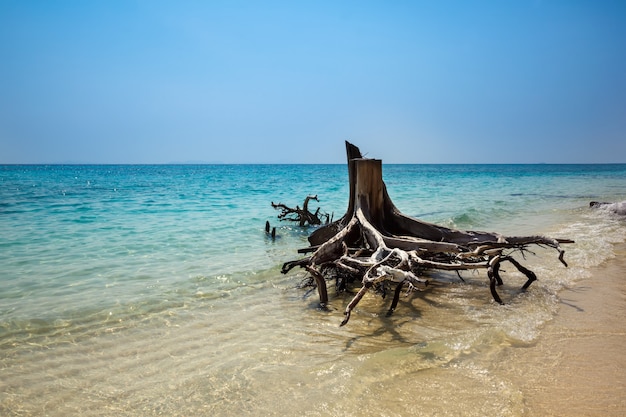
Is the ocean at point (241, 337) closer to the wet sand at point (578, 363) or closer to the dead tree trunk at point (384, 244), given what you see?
the wet sand at point (578, 363)

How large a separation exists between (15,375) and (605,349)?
5874mm

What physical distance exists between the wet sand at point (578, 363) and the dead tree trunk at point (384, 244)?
35.4 inches

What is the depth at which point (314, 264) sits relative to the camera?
20.0ft

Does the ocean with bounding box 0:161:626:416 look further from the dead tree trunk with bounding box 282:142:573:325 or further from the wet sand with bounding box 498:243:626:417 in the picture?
the dead tree trunk with bounding box 282:142:573:325

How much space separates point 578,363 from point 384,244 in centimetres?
293

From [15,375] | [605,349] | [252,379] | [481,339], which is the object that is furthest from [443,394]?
[15,375]

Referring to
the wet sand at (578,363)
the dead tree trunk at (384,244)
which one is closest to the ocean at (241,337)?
the wet sand at (578,363)

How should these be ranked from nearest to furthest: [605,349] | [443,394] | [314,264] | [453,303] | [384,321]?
[443,394]
[605,349]
[384,321]
[453,303]
[314,264]

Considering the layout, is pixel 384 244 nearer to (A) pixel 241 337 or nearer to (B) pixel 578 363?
(A) pixel 241 337

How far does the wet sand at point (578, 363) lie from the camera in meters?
2.93

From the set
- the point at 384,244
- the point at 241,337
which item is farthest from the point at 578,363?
the point at 241,337

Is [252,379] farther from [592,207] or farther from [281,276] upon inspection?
[592,207]

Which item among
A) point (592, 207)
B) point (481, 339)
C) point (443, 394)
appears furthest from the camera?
point (592, 207)

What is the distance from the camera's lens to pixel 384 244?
602cm
